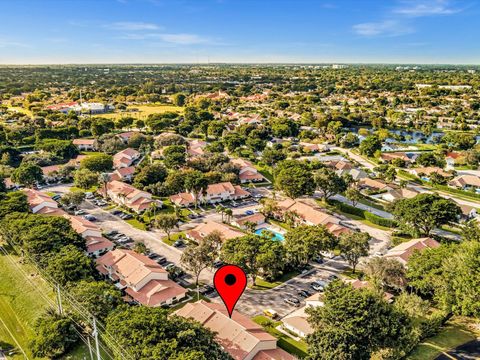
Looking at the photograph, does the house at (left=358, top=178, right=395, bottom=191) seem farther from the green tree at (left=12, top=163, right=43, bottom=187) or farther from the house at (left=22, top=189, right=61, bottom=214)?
the green tree at (left=12, top=163, right=43, bottom=187)

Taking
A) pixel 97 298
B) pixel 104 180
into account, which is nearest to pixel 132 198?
pixel 104 180

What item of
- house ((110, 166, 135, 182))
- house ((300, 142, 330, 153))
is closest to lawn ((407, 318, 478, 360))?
house ((110, 166, 135, 182))

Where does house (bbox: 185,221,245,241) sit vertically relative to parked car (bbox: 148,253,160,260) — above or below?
above

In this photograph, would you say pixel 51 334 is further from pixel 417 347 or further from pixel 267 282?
pixel 417 347

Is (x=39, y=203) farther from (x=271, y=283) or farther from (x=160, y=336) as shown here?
(x=160, y=336)

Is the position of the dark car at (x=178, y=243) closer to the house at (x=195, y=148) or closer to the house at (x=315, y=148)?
the house at (x=195, y=148)

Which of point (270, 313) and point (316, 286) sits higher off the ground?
point (270, 313)
